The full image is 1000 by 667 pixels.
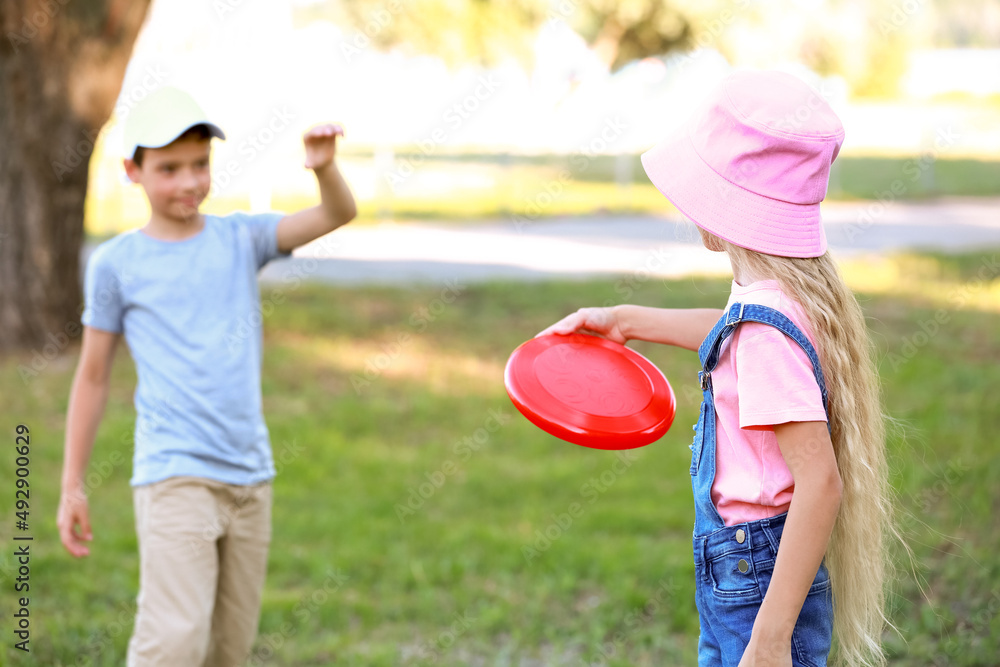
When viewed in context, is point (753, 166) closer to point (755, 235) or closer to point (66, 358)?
point (755, 235)

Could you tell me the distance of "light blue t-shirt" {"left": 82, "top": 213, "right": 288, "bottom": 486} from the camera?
248cm

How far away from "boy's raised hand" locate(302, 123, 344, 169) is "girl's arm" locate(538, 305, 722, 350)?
30.5 inches

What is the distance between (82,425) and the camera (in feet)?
8.30

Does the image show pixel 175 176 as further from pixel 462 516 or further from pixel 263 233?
pixel 462 516

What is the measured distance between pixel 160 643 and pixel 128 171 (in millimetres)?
1199

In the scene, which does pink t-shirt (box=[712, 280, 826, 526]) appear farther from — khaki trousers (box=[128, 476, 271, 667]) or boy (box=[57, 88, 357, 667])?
khaki trousers (box=[128, 476, 271, 667])

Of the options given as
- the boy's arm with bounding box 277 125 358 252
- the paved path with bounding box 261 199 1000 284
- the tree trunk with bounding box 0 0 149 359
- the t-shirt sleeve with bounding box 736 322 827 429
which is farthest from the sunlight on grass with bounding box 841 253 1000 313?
the t-shirt sleeve with bounding box 736 322 827 429

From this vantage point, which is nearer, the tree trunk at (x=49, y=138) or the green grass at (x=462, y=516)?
the green grass at (x=462, y=516)

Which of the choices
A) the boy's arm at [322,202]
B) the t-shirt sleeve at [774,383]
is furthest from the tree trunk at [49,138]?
the t-shirt sleeve at [774,383]

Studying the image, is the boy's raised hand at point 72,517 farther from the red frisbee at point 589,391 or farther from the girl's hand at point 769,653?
the girl's hand at point 769,653

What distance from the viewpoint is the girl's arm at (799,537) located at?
149 cm

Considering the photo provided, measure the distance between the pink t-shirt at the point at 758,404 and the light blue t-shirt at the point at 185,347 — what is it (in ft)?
4.41

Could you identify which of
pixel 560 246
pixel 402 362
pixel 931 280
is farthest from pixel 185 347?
pixel 560 246

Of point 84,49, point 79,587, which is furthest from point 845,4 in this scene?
point 79,587
